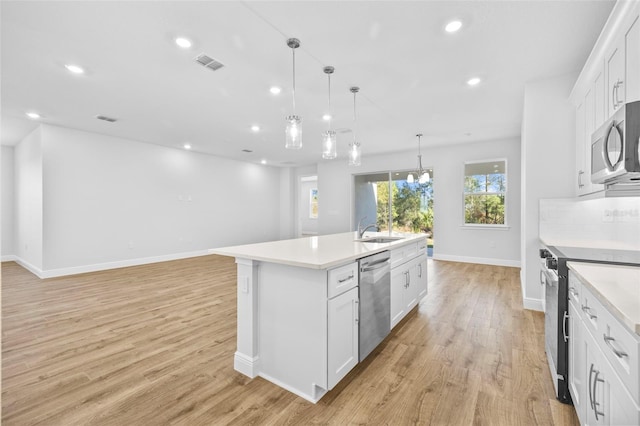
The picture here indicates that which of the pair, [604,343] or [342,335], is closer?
[604,343]

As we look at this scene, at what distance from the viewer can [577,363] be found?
1.59 meters

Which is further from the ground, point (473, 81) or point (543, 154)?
point (473, 81)

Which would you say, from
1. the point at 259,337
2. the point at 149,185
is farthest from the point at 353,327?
the point at 149,185

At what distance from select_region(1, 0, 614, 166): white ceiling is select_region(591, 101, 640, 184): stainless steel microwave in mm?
1266

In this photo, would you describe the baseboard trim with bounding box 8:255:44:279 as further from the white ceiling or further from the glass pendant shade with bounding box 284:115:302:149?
the glass pendant shade with bounding box 284:115:302:149

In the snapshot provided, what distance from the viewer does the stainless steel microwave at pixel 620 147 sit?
136 cm

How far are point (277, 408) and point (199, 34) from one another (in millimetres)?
2956

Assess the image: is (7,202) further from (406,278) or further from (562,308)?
(562,308)

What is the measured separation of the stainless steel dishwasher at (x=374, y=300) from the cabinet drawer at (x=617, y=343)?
1.28 meters

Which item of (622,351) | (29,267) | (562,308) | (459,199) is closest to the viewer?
(622,351)

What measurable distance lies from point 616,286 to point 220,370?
2.46 meters

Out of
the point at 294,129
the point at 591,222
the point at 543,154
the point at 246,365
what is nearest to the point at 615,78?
the point at 543,154

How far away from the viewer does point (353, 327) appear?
6.95 ft

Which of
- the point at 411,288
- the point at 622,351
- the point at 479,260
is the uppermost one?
the point at 622,351
